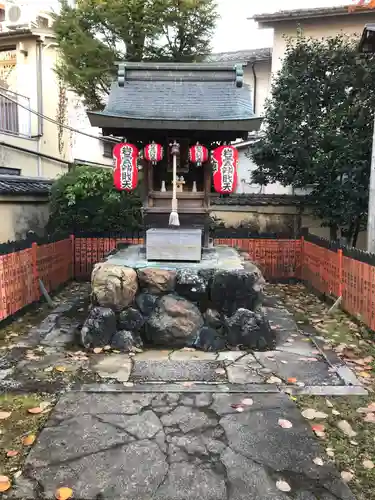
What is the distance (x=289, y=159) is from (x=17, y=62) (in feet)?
44.1

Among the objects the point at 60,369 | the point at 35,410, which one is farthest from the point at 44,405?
the point at 60,369

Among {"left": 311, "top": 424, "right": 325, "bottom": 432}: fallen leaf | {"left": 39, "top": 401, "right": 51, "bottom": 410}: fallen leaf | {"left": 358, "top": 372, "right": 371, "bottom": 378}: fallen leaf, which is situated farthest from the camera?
{"left": 358, "top": 372, "right": 371, "bottom": 378}: fallen leaf

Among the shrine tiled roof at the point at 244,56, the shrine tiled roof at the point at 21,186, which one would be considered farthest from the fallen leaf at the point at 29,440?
A: the shrine tiled roof at the point at 244,56

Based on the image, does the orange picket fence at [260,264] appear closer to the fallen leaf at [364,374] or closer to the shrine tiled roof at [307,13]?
the fallen leaf at [364,374]

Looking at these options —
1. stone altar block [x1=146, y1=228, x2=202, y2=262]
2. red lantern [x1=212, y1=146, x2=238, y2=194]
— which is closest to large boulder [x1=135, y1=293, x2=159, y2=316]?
stone altar block [x1=146, y1=228, x2=202, y2=262]

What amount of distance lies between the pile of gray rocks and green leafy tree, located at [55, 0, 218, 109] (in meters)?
9.87

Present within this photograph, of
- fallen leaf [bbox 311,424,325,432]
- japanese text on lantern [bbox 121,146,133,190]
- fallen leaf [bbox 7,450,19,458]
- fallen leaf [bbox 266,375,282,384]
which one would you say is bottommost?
fallen leaf [bbox 266,375,282,384]

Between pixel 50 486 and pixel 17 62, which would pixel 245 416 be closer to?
→ pixel 50 486

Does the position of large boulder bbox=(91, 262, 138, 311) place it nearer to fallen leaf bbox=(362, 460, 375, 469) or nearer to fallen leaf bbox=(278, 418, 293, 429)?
fallen leaf bbox=(278, 418, 293, 429)

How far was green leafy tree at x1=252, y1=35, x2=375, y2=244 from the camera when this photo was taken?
42.2 ft

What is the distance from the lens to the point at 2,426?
459 centimetres

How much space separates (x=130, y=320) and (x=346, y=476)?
460 cm

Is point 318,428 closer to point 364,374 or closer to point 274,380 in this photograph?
point 274,380

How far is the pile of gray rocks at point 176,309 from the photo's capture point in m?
7.36
